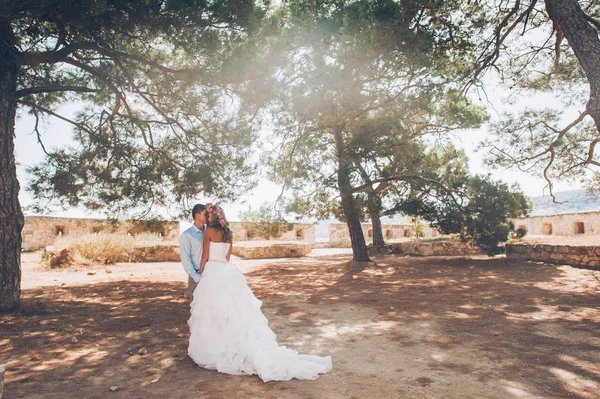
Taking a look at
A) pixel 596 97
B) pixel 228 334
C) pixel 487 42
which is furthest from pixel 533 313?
pixel 487 42

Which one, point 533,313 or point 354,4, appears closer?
point 533,313

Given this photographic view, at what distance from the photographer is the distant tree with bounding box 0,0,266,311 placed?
17.3 feet

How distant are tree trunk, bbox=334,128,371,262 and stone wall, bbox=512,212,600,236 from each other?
10.4m

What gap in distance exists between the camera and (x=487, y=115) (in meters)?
10.5

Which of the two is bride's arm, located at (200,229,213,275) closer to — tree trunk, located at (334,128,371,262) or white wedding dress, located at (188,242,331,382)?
white wedding dress, located at (188,242,331,382)

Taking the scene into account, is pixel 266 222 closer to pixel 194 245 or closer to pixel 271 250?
pixel 271 250

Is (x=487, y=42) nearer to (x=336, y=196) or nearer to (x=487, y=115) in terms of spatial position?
(x=487, y=115)

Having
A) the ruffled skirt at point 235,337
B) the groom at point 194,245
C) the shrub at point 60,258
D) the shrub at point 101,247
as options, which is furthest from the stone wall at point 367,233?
the ruffled skirt at point 235,337

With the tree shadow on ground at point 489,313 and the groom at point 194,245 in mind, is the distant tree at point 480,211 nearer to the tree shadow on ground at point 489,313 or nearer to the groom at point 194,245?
the tree shadow on ground at point 489,313

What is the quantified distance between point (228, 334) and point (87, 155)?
5799 millimetres

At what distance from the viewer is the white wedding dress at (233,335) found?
9.75 feet

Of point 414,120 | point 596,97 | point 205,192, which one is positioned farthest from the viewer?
point 414,120

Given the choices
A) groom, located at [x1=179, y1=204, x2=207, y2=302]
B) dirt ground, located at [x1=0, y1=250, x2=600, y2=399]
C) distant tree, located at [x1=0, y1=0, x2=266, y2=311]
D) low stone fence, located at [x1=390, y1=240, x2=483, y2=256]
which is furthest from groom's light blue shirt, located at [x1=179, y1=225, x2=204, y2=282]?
low stone fence, located at [x1=390, y1=240, x2=483, y2=256]

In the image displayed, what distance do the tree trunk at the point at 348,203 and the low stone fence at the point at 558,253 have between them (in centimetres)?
500
